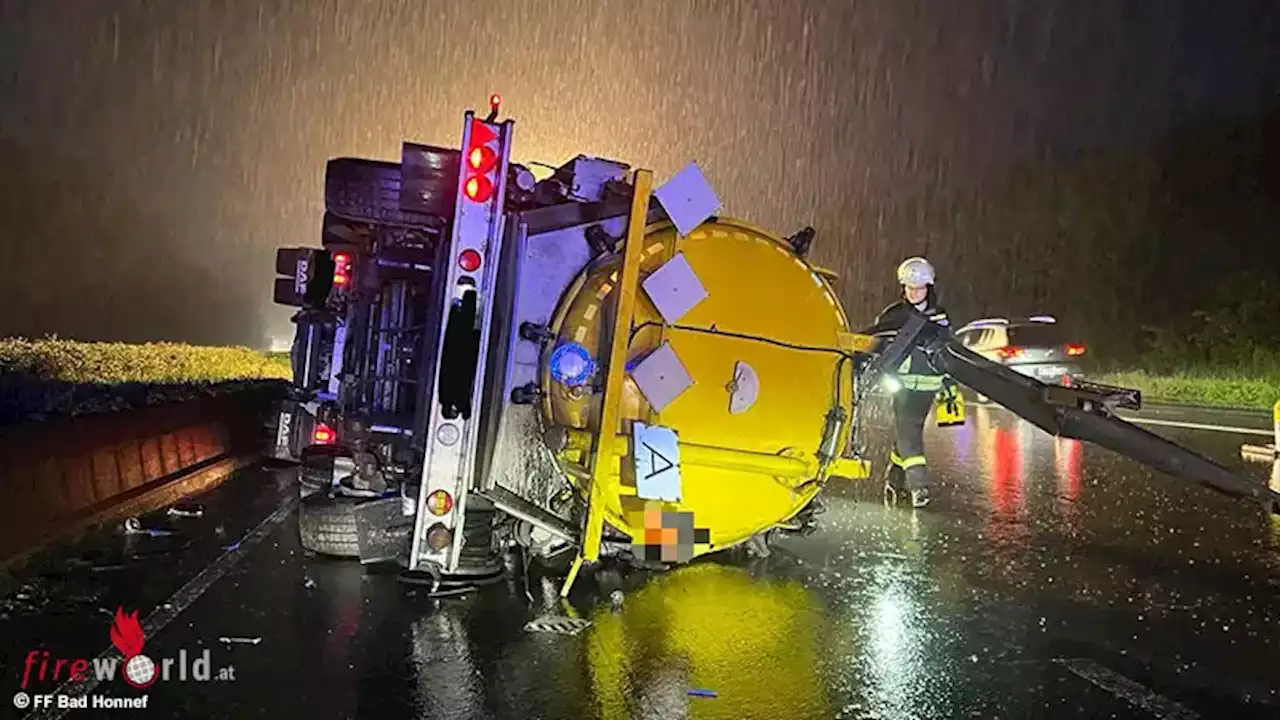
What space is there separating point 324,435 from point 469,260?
9.26 ft

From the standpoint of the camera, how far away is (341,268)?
902 centimetres

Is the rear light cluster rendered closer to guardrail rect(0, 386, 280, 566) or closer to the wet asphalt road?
the wet asphalt road

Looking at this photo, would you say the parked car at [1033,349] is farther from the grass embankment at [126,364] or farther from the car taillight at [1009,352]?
the grass embankment at [126,364]

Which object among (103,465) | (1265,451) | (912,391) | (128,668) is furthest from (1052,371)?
(128,668)

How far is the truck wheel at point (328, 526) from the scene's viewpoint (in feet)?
21.1

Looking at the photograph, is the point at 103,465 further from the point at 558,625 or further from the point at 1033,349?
the point at 1033,349

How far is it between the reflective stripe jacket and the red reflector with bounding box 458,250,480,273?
257cm

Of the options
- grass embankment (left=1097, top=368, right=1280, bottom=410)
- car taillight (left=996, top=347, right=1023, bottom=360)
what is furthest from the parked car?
grass embankment (left=1097, top=368, right=1280, bottom=410)

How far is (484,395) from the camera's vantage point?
570 centimetres

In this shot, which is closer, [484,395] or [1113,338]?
[484,395]

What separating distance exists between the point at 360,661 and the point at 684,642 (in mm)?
1466

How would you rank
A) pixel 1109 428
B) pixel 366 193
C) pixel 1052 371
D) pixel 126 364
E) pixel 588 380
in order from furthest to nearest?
pixel 126 364, pixel 1052 371, pixel 366 193, pixel 1109 428, pixel 588 380

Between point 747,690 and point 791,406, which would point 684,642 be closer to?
point 747,690

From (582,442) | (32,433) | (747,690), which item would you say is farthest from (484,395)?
(32,433)
